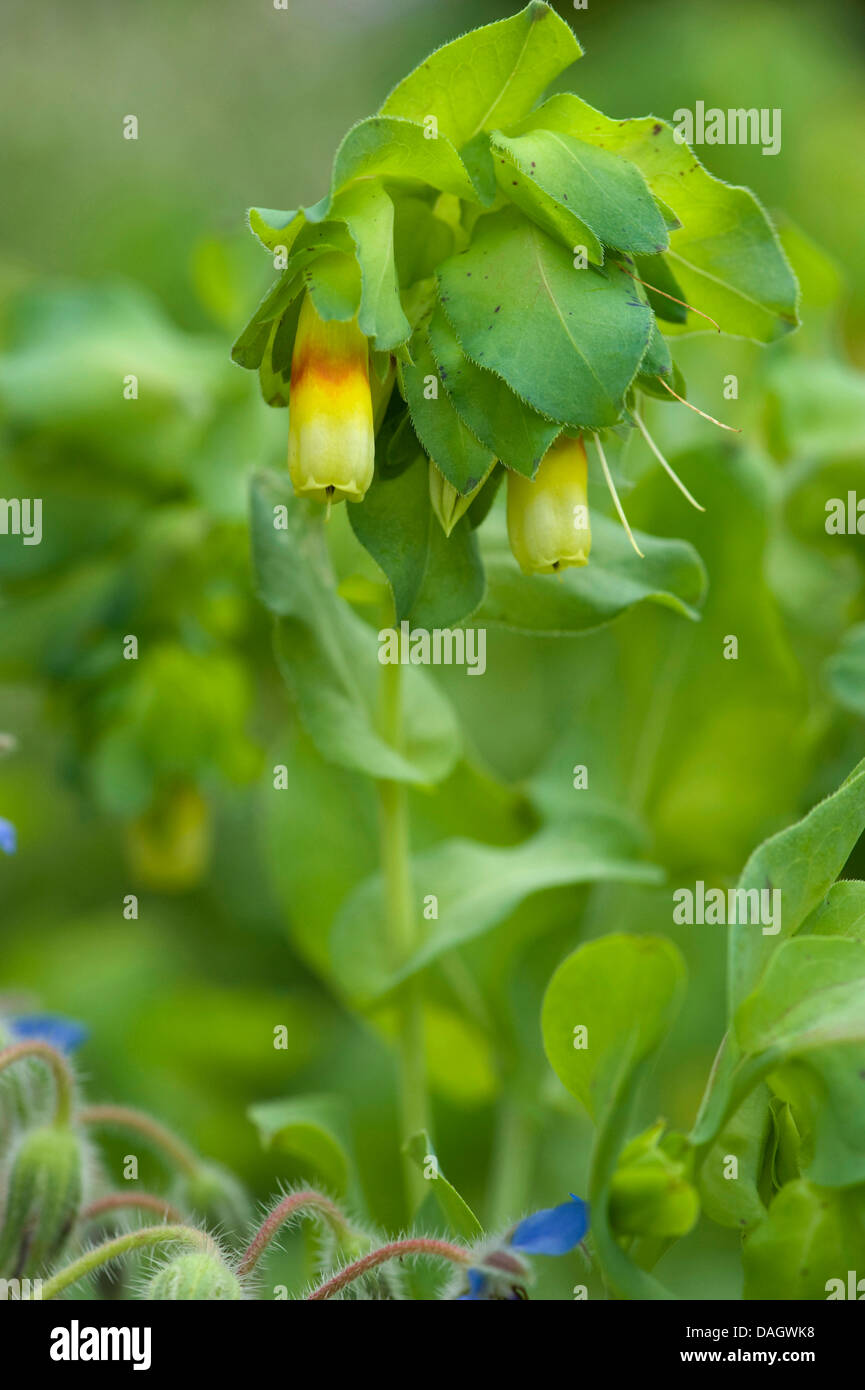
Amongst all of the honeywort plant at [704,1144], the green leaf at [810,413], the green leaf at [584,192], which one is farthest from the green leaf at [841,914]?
the green leaf at [810,413]

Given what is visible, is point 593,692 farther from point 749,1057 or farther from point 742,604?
point 749,1057

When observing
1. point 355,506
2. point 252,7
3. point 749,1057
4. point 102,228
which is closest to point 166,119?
point 252,7

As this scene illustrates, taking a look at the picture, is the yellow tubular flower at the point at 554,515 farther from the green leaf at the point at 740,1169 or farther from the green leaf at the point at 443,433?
the green leaf at the point at 740,1169

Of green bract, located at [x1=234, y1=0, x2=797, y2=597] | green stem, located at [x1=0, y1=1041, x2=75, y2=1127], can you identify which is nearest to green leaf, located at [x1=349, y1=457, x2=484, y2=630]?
green bract, located at [x1=234, y1=0, x2=797, y2=597]

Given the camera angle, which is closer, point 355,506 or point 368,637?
point 355,506

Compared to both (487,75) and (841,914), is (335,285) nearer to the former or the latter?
(487,75)
